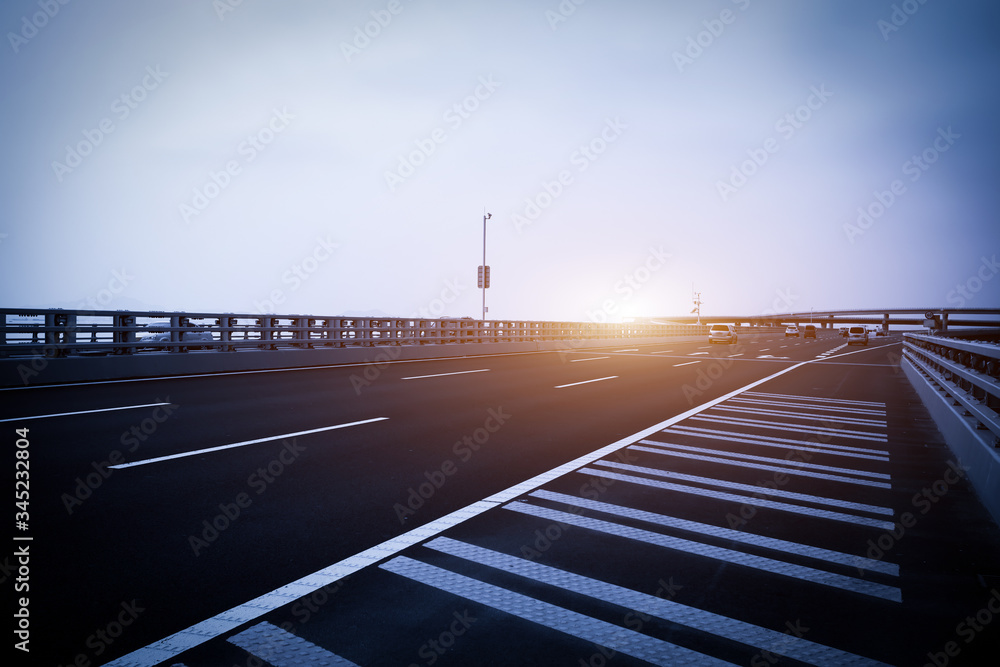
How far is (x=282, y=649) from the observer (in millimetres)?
2877

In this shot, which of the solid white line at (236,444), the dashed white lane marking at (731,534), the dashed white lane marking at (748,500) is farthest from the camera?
the solid white line at (236,444)

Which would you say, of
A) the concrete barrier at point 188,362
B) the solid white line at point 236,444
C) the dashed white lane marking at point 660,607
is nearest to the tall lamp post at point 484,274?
the concrete barrier at point 188,362

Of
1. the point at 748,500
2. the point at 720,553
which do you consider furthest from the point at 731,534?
the point at 748,500

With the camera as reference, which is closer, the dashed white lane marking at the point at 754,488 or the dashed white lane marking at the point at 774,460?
the dashed white lane marking at the point at 754,488

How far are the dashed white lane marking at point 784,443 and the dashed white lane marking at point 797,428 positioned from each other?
0.85 m

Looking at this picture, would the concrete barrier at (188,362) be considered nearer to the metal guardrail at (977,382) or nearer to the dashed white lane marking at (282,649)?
the dashed white lane marking at (282,649)

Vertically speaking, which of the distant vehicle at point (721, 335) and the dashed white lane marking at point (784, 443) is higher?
the distant vehicle at point (721, 335)

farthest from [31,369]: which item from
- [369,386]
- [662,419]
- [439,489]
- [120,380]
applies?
[662,419]

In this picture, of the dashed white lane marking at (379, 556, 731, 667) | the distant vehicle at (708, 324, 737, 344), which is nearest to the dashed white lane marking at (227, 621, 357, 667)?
the dashed white lane marking at (379, 556, 731, 667)

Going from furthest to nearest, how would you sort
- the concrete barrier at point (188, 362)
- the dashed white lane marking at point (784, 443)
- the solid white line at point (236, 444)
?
1. the concrete barrier at point (188, 362)
2. the dashed white lane marking at point (784, 443)
3. the solid white line at point (236, 444)

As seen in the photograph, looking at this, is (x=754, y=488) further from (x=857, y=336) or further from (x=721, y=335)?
(x=857, y=336)

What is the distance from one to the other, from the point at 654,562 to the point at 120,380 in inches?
564

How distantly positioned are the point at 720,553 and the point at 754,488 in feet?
6.30

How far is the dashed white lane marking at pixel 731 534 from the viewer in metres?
4.11
